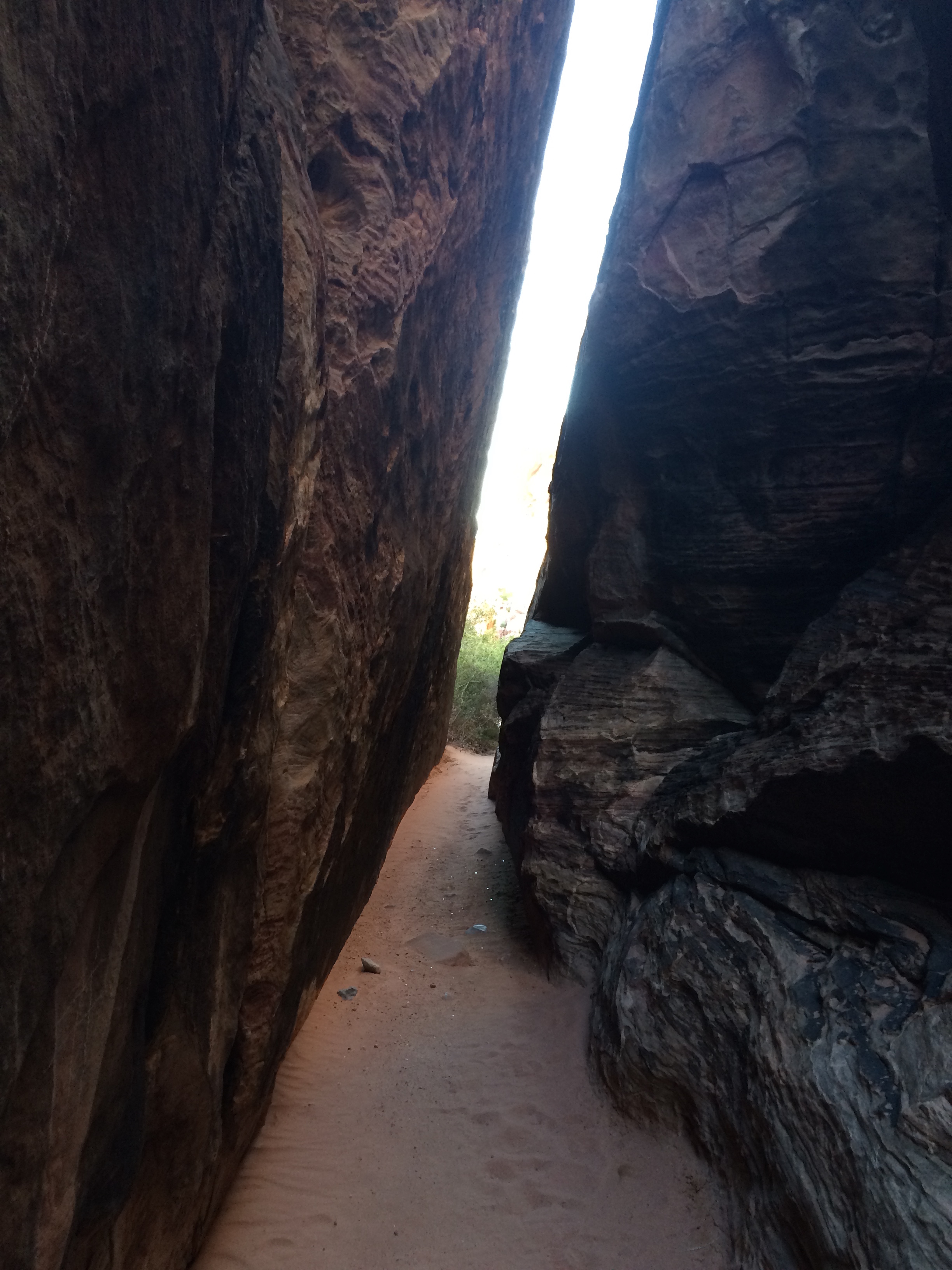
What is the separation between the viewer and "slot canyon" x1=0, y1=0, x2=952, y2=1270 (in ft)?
6.50

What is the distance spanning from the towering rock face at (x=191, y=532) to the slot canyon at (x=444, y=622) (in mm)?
20

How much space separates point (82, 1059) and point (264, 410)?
224 centimetres

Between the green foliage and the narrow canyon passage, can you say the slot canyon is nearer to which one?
the narrow canyon passage

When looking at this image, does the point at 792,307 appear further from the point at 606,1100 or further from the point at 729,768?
the point at 606,1100

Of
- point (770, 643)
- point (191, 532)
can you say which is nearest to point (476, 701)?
point (770, 643)

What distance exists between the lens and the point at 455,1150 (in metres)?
4.27

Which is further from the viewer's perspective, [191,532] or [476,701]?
[476,701]

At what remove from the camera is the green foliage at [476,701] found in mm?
14547

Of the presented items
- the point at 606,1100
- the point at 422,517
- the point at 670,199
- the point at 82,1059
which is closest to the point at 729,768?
the point at 606,1100

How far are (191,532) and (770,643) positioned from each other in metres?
5.08

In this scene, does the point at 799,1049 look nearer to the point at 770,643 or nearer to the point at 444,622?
the point at 770,643

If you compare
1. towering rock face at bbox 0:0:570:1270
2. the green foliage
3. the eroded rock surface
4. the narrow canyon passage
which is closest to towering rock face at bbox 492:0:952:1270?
the eroded rock surface

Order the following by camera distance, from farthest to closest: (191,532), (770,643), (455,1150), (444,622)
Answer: (444,622), (770,643), (455,1150), (191,532)

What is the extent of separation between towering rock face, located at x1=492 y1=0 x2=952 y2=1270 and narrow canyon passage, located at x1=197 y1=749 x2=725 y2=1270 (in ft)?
1.00
